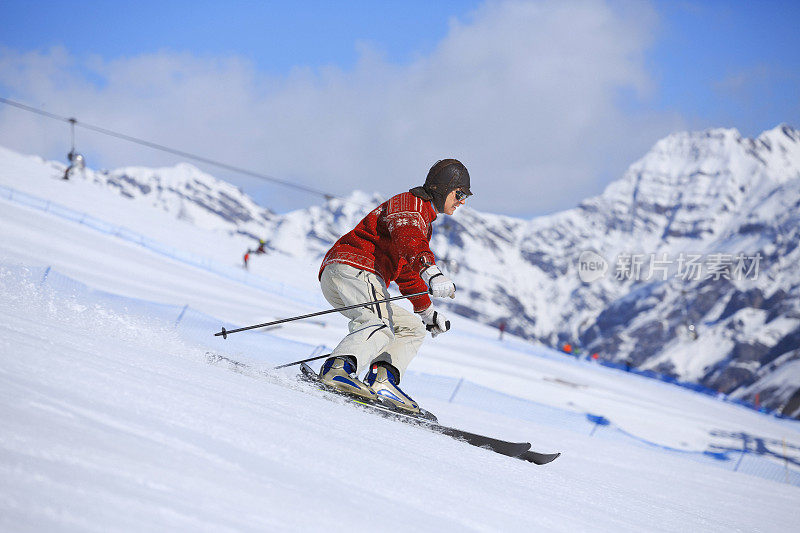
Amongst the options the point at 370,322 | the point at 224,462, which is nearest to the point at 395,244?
the point at 370,322

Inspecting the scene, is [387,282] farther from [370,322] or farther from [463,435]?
[463,435]

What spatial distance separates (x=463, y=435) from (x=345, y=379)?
87cm

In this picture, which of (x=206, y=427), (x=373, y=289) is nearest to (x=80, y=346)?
(x=206, y=427)

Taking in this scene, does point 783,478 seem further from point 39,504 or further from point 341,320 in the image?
point 341,320

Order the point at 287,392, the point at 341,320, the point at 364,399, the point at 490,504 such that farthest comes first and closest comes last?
the point at 341,320, the point at 364,399, the point at 287,392, the point at 490,504

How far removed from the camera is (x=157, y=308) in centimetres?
1442

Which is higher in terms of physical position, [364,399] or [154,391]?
[364,399]

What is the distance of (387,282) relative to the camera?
499 centimetres

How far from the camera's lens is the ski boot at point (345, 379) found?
14.9 ft

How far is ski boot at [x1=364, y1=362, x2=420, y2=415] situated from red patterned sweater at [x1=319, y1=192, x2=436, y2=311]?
495mm

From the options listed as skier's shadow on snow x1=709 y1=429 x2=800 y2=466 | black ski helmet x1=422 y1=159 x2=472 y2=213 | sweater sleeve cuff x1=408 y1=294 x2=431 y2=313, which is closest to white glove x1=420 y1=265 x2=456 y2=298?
sweater sleeve cuff x1=408 y1=294 x2=431 y2=313

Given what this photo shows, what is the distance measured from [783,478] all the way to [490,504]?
12759mm

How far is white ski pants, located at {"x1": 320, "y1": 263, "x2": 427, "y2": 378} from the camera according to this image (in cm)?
467

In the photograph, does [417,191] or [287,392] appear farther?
[417,191]
